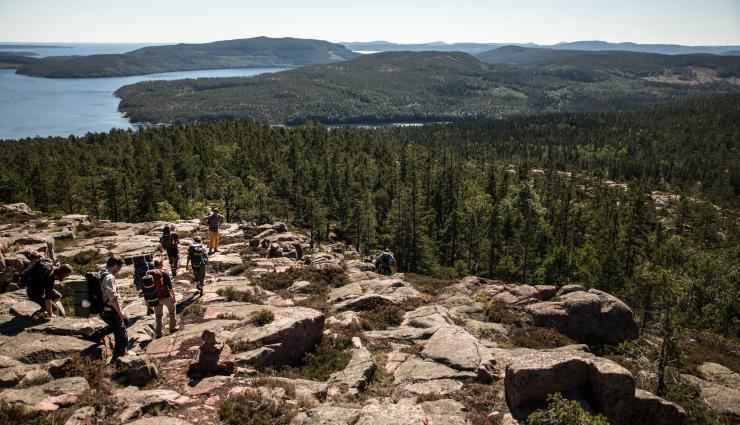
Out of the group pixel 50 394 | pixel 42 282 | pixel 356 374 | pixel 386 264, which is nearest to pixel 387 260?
pixel 386 264

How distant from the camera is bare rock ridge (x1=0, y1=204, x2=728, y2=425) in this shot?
15.8 metres

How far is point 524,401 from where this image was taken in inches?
701

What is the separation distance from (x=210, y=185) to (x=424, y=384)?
82.9 metres

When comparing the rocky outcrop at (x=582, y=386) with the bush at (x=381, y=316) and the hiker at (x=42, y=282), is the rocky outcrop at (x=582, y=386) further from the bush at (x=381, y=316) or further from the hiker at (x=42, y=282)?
the hiker at (x=42, y=282)

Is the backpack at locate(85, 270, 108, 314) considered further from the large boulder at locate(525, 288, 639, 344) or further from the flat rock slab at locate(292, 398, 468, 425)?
the large boulder at locate(525, 288, 639, 344)

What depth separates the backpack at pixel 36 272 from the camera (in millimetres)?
18875

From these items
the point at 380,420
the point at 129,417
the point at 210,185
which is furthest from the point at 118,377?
the point at 210,185

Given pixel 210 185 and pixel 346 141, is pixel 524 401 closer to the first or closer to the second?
pixel 210 185

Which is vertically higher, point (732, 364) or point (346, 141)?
point (346, 141)

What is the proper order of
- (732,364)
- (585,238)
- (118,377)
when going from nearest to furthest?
(118,377)
(732,364)
(585,238)

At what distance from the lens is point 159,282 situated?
802 inches

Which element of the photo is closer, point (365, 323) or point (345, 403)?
point (345, 403)

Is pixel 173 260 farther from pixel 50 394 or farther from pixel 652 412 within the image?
pixel 652 412

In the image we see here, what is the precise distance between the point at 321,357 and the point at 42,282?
12525 millimetres
